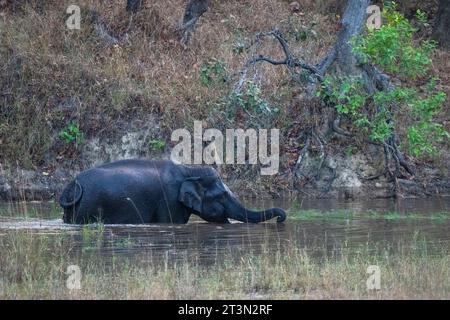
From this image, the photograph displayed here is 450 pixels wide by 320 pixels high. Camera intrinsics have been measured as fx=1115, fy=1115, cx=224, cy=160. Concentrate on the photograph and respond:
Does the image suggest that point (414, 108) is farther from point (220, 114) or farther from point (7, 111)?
point (7, 111)

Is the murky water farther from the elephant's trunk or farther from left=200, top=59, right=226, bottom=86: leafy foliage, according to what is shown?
left=200, top=59, right=226, bottom=86: leafy foliage

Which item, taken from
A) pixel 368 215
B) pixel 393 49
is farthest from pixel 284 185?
pixel 368 215

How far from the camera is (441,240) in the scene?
576 inches

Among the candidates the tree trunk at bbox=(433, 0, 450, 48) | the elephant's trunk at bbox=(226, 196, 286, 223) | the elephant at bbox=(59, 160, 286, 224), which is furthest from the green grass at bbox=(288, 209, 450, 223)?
the tree trunk at bbox=(433, 0, 450, 48)

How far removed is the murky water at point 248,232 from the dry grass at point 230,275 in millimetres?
589

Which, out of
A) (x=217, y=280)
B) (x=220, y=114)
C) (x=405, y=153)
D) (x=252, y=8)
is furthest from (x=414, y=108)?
(x=217, y=280)

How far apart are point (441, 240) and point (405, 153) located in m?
8.25

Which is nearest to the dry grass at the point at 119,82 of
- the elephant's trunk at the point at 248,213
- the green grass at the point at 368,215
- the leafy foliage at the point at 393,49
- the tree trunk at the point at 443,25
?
the tree trunk at the point at 443,25

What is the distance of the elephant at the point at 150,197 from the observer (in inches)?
653

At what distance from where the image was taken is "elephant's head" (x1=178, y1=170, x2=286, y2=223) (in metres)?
16.8

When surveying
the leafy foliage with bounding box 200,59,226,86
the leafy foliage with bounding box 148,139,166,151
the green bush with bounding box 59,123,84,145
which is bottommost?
the leafy foliage with bounding box 148,139,166,151

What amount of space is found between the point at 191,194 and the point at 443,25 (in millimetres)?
12411

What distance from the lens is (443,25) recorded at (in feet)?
88.7

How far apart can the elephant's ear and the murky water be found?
0.33m
